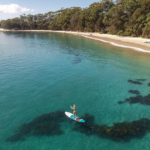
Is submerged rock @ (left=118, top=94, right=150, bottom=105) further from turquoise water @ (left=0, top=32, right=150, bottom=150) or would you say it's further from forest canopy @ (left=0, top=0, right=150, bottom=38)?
forest canopy @ (left=0, top=0, right=150, bottom=38)

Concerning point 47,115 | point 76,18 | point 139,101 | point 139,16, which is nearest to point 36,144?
point 47,115

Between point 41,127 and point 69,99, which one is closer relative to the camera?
point 41,127

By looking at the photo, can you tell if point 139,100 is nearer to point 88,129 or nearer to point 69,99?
point 88,129

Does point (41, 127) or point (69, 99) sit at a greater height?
point (69, 99)

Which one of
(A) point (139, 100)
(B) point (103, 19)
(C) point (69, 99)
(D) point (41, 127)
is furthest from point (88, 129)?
(B) point (103, 19)

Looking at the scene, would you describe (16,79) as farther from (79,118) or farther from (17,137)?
(79,118)

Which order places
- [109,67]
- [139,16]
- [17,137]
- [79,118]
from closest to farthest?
[17,137] < [79,118] < [109,67] < [139,16]

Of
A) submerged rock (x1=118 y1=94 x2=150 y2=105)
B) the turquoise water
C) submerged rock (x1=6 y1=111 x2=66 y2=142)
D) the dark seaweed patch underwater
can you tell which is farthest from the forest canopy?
submerged rock (x1=6 y1=111 x2=66 y2=142)
